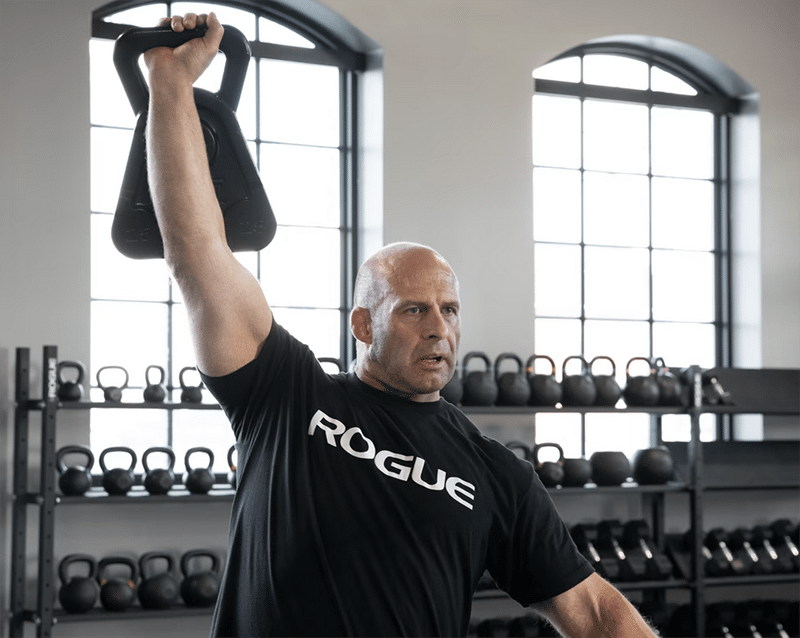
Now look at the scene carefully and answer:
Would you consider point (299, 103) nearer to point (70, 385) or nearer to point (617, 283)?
point (70, 385)

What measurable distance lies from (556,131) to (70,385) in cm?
272

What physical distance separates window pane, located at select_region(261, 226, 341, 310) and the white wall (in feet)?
1.21

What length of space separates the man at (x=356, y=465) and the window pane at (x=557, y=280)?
3.43 meters

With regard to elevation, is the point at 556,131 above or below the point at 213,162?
above

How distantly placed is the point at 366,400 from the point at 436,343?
140 mm

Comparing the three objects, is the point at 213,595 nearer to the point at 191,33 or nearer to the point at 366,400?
the point at 366,400

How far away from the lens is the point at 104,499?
3793mm

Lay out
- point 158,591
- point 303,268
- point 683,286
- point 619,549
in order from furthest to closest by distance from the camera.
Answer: point 683,286
point 303,268
point 619,549
point 158,591

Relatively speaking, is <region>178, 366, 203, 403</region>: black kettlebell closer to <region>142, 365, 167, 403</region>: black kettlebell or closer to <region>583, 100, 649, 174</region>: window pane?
<region>142, 365, 167, 403</region>: black kettlebell

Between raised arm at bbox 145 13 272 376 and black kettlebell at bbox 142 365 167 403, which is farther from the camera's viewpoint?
black kettlebell at bbox 142 365 167 403

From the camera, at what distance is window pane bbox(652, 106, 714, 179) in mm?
5277

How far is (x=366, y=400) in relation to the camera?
1.52m

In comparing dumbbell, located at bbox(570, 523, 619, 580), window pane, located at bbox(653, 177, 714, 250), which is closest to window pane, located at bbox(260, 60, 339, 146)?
window pane, located at bbox(653, 177, 714, 250)

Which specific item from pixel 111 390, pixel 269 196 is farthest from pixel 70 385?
pixel 269 196
